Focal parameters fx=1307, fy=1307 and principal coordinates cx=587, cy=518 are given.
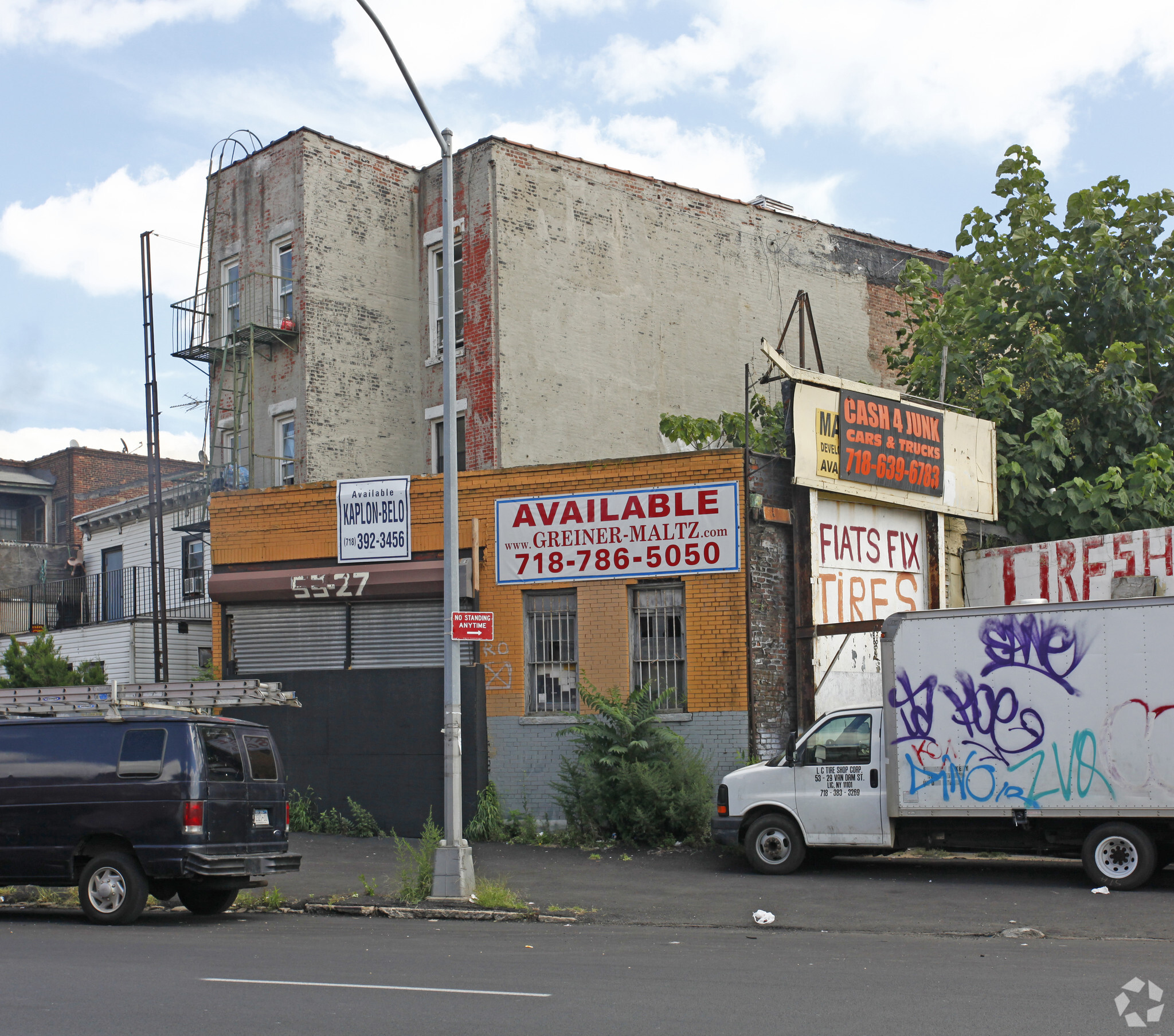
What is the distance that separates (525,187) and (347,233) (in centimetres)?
398

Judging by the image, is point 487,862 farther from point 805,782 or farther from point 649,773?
point 805,782

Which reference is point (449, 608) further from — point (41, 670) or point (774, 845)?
point (41, 670)

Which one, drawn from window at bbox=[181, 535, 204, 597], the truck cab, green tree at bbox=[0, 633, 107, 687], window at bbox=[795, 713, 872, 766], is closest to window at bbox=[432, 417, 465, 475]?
window at bbox=[181, 535, 204, 597]

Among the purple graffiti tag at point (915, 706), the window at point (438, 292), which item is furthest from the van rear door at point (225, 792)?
the window at point (438, 292)

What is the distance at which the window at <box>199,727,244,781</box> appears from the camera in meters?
12.7

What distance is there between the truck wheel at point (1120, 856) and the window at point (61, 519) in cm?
4646

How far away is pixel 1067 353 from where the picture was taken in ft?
80.3

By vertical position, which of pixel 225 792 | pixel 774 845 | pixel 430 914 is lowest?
pixel 430 914

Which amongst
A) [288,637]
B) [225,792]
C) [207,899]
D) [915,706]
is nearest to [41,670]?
[288,637]

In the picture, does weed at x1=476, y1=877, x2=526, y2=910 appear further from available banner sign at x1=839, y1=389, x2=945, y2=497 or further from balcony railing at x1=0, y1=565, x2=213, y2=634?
balcony railing at x1=0, y1=565, x2=213, y2=634

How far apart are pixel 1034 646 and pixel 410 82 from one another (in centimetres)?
920

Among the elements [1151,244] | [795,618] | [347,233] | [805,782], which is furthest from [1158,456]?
[347,233]

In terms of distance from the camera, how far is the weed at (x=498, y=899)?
13305 mm

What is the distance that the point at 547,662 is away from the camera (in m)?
19.3
